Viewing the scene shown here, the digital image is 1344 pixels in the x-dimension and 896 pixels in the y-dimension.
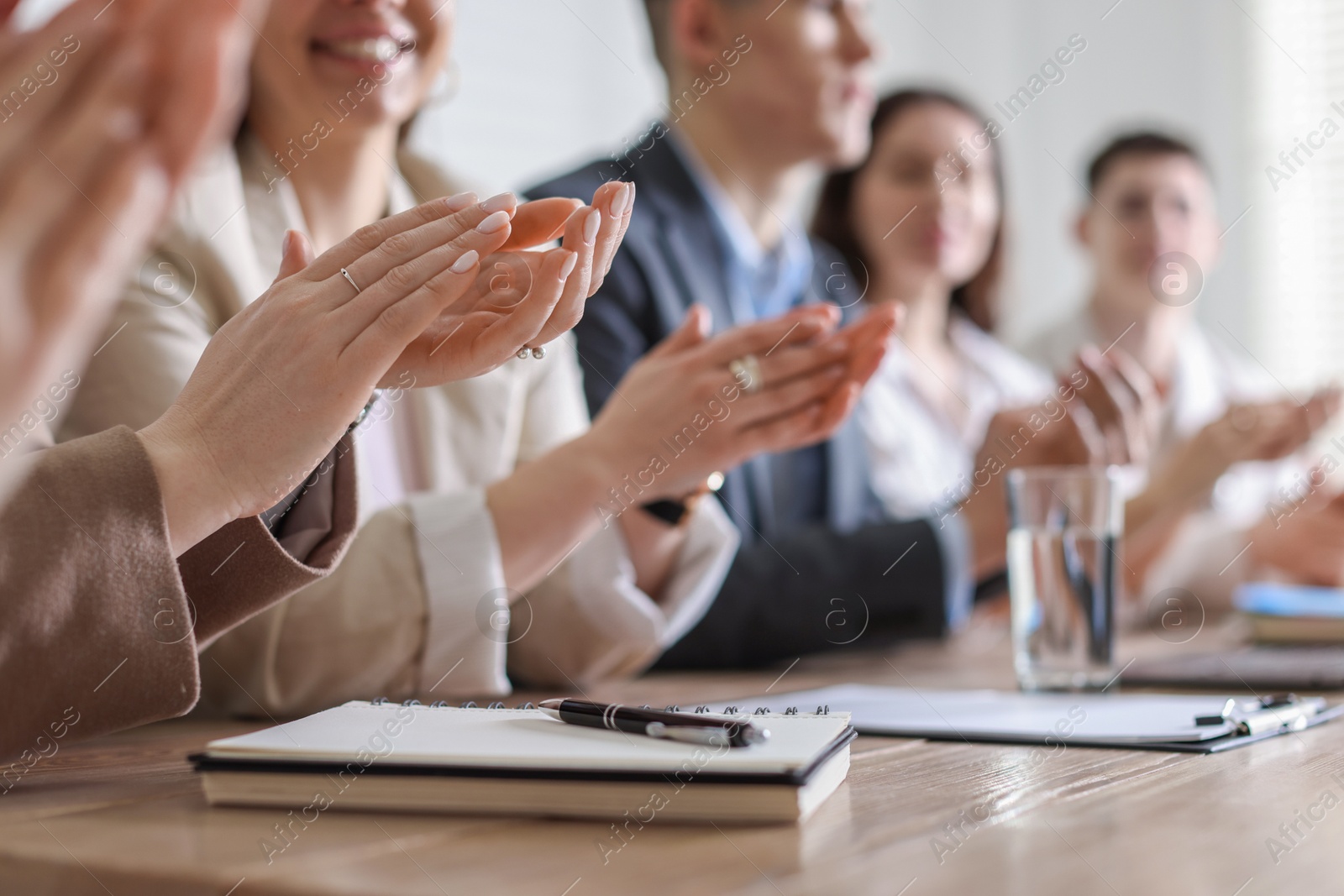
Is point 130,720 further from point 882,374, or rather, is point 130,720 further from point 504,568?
point 882,374

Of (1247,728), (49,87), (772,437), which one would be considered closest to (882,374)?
(772,437)

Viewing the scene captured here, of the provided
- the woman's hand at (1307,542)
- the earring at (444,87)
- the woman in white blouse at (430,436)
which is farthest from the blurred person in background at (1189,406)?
the earring at (444,87)

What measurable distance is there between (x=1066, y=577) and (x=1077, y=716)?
21cm

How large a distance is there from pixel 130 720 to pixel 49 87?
1.01 ft

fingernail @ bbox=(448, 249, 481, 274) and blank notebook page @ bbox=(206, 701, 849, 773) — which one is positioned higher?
fingernail @ bbox=(448, 249, 481, 274)

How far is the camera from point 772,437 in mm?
928

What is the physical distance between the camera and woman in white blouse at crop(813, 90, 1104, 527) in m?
2.20

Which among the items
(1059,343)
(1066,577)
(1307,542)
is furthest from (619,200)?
(1059,343)

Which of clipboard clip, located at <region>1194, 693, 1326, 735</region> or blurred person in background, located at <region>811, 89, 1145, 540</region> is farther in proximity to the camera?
blurred person in background, located at <region>811, 89, 1145, 540</region>

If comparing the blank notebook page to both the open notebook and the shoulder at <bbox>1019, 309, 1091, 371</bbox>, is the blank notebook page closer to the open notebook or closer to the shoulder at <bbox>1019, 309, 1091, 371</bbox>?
the open notebook

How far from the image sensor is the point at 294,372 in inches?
20.6

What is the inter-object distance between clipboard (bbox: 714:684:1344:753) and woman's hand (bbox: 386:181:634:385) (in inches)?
10.9

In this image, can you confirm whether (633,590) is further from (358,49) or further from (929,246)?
(929,246)

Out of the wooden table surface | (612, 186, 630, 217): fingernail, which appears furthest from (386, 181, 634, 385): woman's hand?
the wooden table surface
